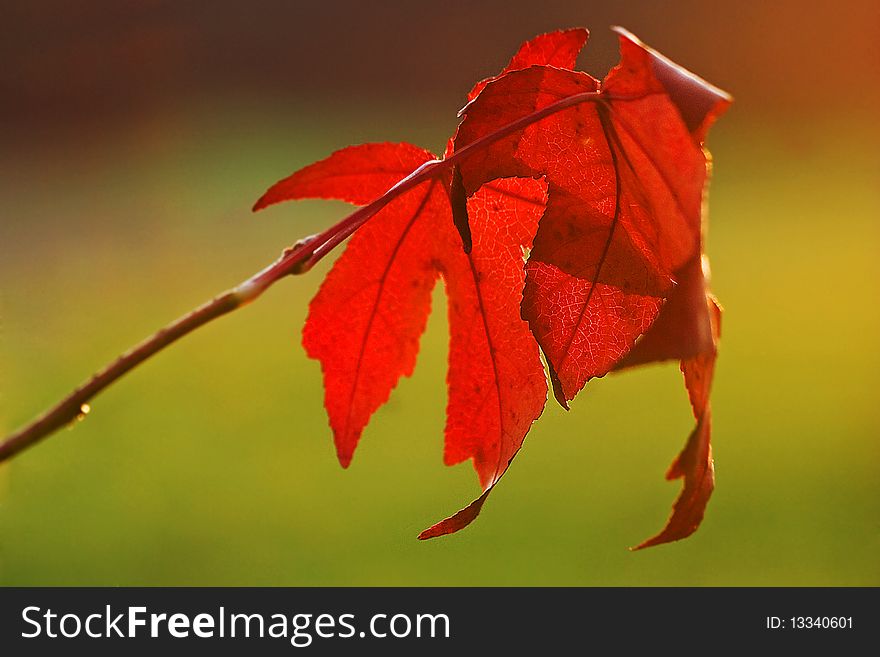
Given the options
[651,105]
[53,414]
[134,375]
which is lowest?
[53,414]

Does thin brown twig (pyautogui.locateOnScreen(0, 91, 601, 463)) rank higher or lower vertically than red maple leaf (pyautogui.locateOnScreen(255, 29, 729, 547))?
lower

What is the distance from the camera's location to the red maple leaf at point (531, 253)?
262 millimetres

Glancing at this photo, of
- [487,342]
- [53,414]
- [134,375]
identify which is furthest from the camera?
[134,375]

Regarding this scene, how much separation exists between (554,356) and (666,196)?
63mm

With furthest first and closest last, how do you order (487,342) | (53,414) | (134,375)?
1. (134,375)
2. (487,342)
3. (53,414)

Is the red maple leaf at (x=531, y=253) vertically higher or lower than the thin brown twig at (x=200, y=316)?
higher

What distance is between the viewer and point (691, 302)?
254 millimetres

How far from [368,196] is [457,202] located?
96mm

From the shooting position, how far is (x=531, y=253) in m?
0.27

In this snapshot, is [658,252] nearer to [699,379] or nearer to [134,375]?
[699,379]

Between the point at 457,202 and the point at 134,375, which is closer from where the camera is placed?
the point at 457,202

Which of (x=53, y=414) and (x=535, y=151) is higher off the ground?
(x=535, y=151)

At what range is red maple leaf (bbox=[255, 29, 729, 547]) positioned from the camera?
0.86 ft

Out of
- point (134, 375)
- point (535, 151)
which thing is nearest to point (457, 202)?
point (535, 151)
